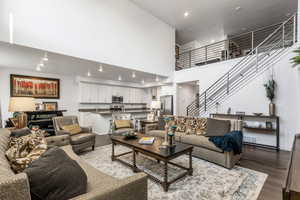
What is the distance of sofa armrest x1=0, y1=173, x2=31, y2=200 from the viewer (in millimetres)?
692

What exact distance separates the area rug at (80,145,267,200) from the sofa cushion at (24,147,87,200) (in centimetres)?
121

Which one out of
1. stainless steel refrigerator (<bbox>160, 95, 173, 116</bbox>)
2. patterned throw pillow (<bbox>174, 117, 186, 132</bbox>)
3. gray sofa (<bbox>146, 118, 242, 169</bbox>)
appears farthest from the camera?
stainless steel refrigerator (<bbox>160, 95, 173, 116</bbox>)

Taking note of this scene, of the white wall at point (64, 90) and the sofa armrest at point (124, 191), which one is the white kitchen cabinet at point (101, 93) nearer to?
the white wall at point (64, 90)

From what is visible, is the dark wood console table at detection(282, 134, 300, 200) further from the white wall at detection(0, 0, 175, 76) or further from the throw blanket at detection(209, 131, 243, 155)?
the white wall at detection(0, 0, 175, 76)

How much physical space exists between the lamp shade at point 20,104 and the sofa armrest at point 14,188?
8.25 ft

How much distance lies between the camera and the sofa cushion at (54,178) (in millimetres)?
886

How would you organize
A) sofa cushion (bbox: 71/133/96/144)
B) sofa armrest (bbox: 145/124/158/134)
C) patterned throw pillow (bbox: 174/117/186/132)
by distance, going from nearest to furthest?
sofa cushion (bbox: 71/133/96/144) < patterned throw pillow (bbox: 174/117/186/132) < sofa armrest (bbox: 145/124/158/134)

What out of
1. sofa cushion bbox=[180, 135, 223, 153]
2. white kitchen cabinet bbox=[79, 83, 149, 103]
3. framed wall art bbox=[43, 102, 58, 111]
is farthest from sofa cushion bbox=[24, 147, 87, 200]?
white kitchen cabinet bbox=[79, 83, 149, 103]

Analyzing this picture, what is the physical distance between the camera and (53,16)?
10.9ft

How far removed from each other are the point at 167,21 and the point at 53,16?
443 centimetres

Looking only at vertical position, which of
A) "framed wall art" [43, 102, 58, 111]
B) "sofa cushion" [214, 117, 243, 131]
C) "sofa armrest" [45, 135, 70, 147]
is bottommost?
"sofa armrest" [45, 135, 70, 147]

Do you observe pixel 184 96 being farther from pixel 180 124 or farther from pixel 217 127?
pixel 217 127

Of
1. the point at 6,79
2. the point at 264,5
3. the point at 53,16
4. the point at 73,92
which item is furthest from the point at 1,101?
the point at 264,5

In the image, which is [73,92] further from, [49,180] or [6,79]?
[49,180]
